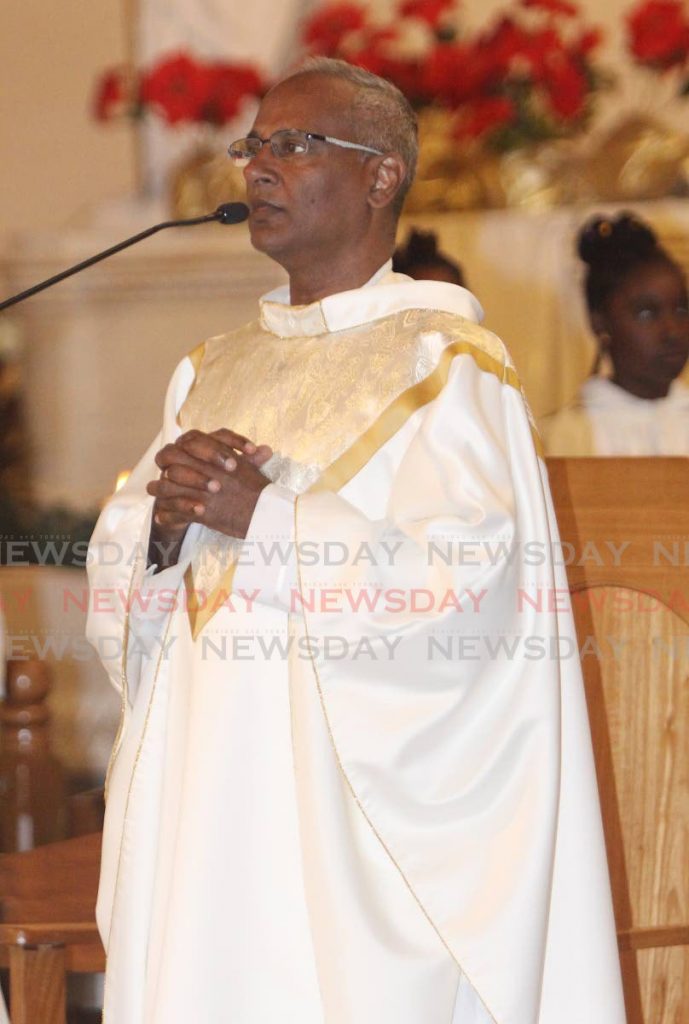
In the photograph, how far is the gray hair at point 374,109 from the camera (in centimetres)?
270

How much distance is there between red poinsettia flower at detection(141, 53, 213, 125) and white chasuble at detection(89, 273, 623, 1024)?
2.85m

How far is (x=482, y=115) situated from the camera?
504 cm

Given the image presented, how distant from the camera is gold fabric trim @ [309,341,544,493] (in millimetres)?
2553

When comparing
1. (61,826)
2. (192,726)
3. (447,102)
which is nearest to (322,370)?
(192,726)

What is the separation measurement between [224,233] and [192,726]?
3.51 meters

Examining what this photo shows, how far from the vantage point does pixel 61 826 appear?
4.16 m

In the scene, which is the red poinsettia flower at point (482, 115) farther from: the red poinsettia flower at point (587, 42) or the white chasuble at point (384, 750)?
the white chasuble at point (384, 750)

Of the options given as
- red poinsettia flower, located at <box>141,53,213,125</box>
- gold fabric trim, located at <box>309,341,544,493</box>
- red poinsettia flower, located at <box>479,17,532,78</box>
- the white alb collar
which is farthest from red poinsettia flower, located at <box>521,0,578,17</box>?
gold fabric trim, located at <box>309,341,544,493</box>

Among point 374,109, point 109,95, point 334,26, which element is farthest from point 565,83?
point 374,109

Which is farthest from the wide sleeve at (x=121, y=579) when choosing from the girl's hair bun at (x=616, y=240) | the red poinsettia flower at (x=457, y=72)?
the red poinsettia flower at (x=457, y=72)

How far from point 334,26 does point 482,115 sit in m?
0.54

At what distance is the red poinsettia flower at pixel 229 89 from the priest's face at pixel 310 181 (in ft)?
8.58

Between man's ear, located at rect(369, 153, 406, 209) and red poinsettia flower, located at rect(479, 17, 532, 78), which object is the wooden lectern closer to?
man's ear, located at rect(369, 153, 406, 209)

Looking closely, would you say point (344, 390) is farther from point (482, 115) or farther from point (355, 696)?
point (482, 115)
